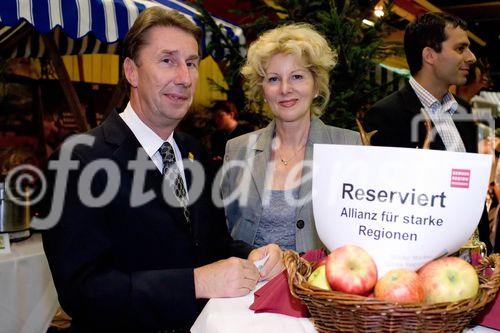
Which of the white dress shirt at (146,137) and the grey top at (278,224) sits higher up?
the white dress shirt at (146,137)

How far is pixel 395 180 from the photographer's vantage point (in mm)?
975

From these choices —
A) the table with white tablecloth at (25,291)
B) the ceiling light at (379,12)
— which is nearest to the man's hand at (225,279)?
the table with white tablecloth at (25,291)

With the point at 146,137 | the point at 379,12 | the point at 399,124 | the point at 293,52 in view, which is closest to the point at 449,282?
the point at 146,137

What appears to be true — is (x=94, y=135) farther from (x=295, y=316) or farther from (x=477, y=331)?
(x=477, y=331)

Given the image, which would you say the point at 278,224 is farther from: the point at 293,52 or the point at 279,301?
the point at 279,301

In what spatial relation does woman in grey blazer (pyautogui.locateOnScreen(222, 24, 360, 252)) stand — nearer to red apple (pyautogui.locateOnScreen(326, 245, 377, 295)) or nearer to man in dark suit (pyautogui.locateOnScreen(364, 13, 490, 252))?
man in dark suit (pyautogui.locateOnScreen(364, 13, 490, 252))

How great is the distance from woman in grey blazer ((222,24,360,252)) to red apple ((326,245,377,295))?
4.10 feet

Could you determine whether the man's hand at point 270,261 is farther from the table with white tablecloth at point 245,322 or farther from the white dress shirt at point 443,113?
the white dress shirt at point 443,113

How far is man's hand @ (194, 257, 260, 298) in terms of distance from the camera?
1369mm

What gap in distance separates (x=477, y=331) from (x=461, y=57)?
2456 millimetres

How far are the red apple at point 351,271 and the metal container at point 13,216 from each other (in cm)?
221

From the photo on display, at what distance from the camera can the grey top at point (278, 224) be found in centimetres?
229

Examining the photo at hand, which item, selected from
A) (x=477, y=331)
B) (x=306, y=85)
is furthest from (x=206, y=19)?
(x=477, y=331)

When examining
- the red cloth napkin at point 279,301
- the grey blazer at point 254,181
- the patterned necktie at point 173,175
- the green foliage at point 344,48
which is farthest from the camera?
the green foliage at point 344,48
